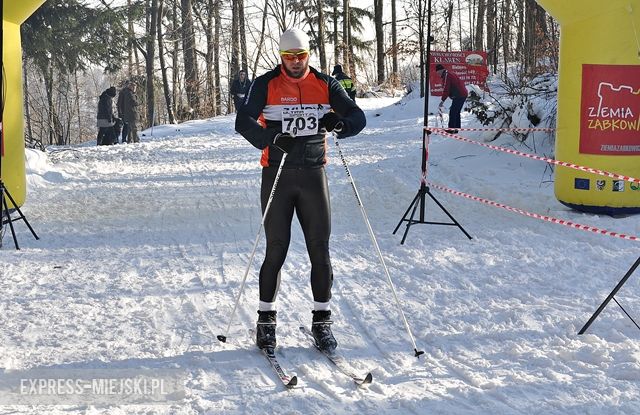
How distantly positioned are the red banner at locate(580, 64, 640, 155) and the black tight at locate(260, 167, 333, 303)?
489 cm

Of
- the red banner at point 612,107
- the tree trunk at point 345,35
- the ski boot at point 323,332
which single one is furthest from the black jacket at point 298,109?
the tree trunk at point 345,35

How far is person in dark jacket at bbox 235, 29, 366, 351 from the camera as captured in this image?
462cm

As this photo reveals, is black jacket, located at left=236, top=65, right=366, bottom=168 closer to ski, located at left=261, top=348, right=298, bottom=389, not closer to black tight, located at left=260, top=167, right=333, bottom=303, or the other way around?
black tight, located at left=260, top=167, right=333, bottom=303

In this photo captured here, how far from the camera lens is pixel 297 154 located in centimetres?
465

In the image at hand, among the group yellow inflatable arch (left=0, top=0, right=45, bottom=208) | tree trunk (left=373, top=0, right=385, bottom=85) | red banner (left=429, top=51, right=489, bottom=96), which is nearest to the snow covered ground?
yellow inflatable arch (left=0, top=0, right=45, bottom=208)

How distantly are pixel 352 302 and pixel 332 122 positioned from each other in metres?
1.80

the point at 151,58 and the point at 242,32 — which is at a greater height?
the point at 242,32

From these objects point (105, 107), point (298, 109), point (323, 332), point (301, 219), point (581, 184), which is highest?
point (105, 107)

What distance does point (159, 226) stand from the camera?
351 inches

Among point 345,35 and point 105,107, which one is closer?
point 105,107

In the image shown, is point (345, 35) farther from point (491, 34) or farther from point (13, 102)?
point (13, 102)

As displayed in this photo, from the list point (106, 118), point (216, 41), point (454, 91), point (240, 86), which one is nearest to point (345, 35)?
point (216, 41)

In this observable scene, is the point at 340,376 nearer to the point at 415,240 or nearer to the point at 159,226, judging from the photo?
the point at 415,240

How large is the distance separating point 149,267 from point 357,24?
34.2 meters
